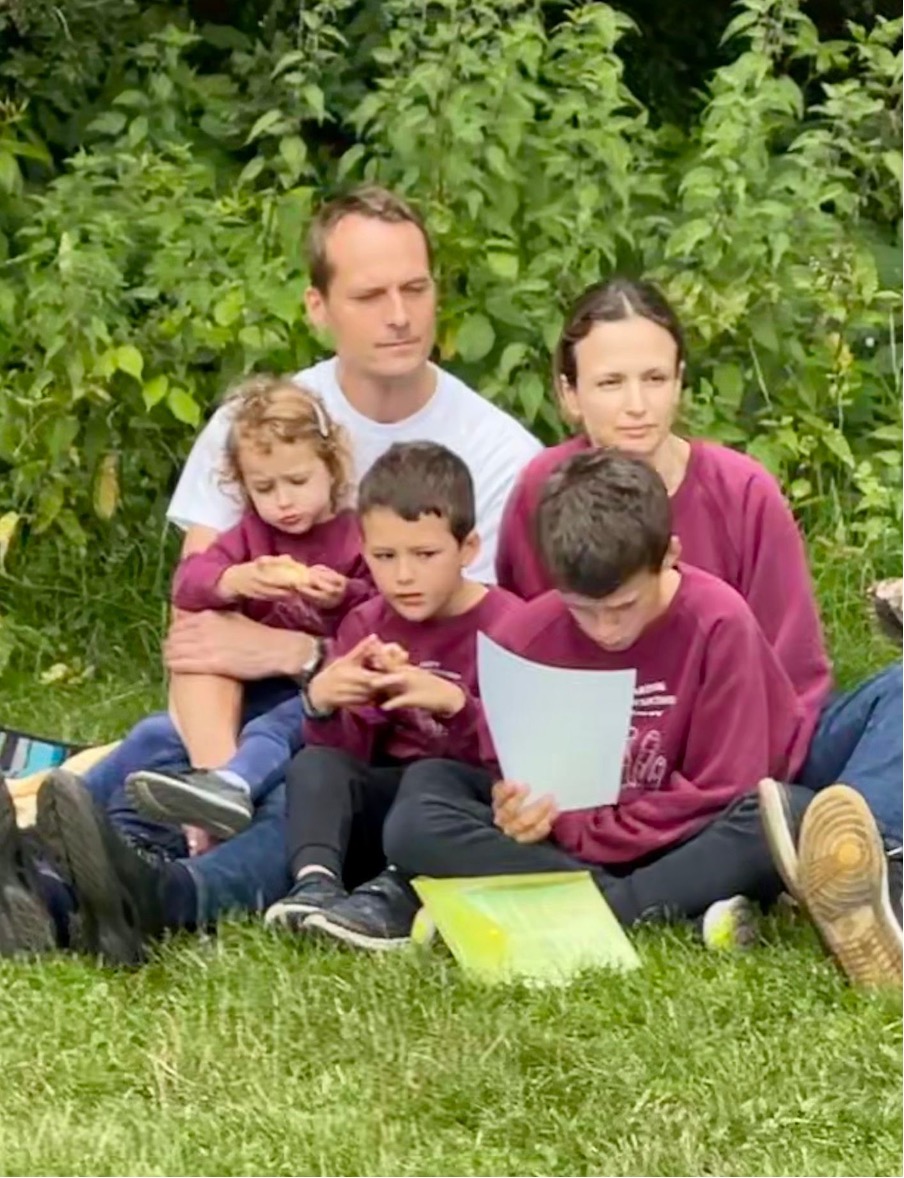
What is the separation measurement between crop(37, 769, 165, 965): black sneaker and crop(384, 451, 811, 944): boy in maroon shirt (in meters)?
0.40

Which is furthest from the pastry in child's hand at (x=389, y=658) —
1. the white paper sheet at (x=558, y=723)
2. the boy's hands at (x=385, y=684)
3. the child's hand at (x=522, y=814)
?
the child's hand at (x=522, y=814)

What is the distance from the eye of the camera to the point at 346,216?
4426 mm

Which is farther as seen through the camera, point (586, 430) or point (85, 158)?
point (85, 158)

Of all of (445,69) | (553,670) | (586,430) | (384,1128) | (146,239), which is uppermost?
(445,69)

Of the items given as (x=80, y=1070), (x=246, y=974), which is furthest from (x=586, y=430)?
(x=80, y=1070)

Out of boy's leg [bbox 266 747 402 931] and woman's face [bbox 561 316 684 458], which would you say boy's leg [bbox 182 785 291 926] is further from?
woman's face [bbox 561 316 684 458]

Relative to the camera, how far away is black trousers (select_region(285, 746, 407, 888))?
389 centimetres

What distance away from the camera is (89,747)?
491cm

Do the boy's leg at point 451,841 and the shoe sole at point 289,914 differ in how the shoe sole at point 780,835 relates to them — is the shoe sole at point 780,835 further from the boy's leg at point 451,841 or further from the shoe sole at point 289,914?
the shoe sole at point 289,914

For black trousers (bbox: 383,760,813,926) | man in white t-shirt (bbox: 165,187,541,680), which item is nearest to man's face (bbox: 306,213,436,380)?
man in white t-shirt (bbox: 165,187,541,680)

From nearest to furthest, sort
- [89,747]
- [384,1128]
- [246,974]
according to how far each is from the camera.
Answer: [384,1128], [246,974], [89,747]

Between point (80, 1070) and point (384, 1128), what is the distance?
1.53 ft

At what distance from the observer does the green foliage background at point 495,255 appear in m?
5.92

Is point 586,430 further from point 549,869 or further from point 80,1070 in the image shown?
point 80,1070
